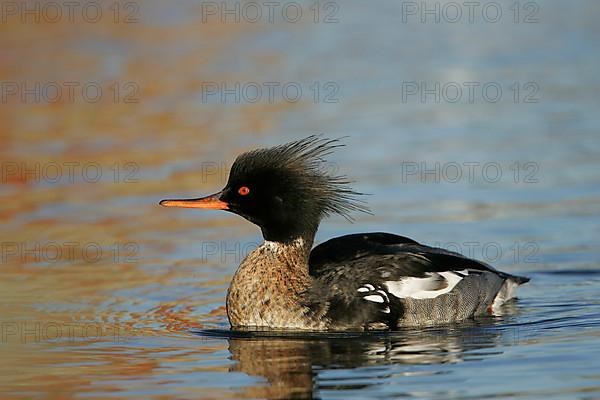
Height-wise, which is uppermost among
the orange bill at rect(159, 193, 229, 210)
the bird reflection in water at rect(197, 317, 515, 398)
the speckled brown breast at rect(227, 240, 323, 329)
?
the orange bill at rect(159, 193, 229, 210)

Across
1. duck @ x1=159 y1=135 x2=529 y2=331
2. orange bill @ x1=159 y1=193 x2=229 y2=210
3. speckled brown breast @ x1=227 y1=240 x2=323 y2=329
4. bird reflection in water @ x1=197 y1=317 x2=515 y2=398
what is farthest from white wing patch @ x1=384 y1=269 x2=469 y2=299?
orange bill @ x1=159 y1=193 x2=229 y2=210

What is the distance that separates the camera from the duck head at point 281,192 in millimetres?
10312

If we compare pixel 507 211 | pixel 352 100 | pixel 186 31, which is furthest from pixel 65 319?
pixel 186 31

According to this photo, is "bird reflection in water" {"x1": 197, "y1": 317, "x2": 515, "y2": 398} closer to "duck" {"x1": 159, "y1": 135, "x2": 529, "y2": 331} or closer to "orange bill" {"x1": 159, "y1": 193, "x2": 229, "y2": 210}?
"duck" {"x1": 159, "y1": 135, "x2": 529, "y2": 331}

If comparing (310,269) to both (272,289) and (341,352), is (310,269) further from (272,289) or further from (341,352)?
(341,352)

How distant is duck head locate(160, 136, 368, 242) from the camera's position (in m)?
10.3

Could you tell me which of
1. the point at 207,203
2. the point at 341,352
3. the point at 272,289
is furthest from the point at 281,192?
the point at 341,352

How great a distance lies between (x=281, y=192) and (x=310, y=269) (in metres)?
0.69

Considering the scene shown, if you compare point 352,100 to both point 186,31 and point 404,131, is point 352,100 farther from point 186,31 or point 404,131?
point 186,31

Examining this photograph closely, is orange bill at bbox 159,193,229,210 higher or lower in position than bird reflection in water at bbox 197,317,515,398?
higher

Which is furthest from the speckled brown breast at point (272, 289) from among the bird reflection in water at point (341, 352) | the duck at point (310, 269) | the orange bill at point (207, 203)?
the orange bill at point (207, 203)

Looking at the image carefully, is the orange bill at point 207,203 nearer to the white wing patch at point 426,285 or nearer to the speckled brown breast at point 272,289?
the speckled brown breast at point 272,289

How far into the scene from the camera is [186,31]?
24.2m

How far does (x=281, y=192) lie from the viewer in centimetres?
1034
